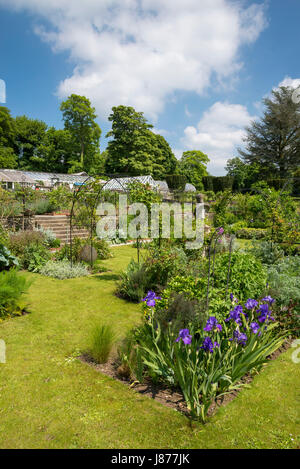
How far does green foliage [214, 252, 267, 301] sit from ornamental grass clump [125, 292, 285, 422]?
19.6 inches

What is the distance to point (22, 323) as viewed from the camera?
511 cm

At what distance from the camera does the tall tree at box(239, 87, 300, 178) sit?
3762 cm

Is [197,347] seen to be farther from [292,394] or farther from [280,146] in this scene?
[280,146]

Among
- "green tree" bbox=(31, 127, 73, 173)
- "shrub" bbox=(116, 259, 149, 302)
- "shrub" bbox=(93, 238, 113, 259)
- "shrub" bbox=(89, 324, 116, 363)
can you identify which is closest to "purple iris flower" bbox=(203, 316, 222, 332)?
"shrub" bbox=(89, 324, 116, 363)

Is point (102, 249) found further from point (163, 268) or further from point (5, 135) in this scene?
point (5, 135)

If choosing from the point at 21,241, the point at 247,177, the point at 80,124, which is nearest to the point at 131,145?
the point at 80,124

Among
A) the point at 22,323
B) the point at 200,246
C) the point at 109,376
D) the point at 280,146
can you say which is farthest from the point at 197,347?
the point at 280,146

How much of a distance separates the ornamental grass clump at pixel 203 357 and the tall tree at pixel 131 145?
127 feet

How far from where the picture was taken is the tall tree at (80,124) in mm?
44844

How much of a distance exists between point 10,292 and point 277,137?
4109 centimetres

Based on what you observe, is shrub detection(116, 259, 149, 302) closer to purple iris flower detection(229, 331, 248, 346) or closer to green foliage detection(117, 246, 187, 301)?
green foliage detection(117, 246, 187, 301)

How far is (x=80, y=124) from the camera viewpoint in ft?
151

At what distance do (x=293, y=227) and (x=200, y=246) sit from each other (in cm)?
283

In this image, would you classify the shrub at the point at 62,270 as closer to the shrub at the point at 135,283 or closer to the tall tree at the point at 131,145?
the shrub at the point at 135,283
